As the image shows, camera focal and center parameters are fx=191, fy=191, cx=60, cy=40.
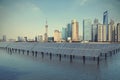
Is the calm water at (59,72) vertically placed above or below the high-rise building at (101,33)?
below

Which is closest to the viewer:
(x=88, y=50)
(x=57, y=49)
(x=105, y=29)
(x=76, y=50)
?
(x=88, y=50)

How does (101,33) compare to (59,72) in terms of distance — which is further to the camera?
(101,33)

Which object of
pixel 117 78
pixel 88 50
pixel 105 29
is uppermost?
pixel 105 29

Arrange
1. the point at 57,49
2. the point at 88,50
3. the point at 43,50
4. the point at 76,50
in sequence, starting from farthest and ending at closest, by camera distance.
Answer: the point at 43,50, the point at 57,49, the point at 76,50, the point at 88,50

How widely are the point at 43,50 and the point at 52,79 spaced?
37392mm

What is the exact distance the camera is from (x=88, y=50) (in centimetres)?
4703

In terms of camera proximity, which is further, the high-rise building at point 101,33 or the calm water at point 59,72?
the high-rise building at point 101,33

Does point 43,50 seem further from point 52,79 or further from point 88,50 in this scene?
point 52,79

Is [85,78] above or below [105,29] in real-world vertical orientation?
below

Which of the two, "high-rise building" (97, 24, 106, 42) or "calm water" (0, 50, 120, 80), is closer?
"calm water" (0, 50, 120, 80)

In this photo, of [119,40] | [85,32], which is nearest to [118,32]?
[119,40]

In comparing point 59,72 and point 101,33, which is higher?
point 101,33

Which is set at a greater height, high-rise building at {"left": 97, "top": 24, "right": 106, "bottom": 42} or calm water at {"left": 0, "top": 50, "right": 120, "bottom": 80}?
high-rise building at {"left": 97, "top": 24, "right": 106, "bottom": 42}

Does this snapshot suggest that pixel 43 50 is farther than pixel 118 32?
No
